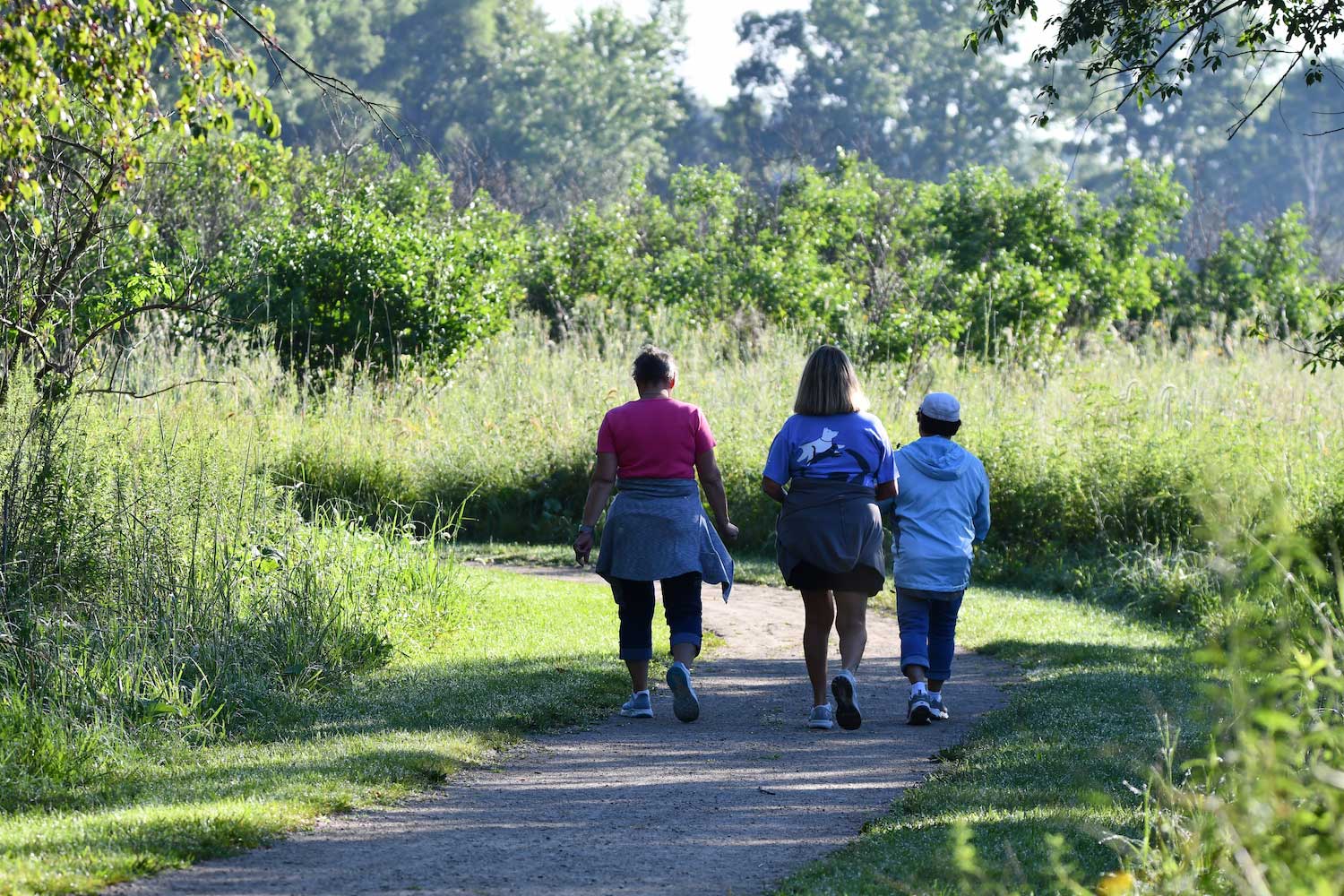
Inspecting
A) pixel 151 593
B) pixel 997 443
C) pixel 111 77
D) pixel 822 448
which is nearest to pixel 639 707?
pixel 822 448

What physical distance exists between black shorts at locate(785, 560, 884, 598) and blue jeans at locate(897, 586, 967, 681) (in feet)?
0.94

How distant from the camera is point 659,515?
7453 millimetres

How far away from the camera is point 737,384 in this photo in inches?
691

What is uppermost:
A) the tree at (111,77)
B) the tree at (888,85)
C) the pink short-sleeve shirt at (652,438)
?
the tree at (888,85)

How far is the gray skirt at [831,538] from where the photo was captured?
23.8 ft

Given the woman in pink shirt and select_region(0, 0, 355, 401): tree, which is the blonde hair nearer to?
the woman in pink shirt

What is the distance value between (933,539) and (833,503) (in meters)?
0.65

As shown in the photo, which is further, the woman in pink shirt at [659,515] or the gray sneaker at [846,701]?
the woman in pink shirt at [659,515]

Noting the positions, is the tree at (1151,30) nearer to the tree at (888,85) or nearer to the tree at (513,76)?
the tree at (513,76)

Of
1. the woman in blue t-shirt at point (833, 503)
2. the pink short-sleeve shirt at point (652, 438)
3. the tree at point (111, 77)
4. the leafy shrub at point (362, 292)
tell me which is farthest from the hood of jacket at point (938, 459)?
the leafy shrub at point (362, 292)

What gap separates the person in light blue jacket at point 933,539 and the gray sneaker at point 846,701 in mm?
384

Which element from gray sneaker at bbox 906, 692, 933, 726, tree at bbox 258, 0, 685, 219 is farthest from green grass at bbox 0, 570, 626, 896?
tree at bbox 258, 0, 685, 219

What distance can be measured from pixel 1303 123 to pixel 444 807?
7136 centimetres

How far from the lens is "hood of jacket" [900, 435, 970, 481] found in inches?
301
